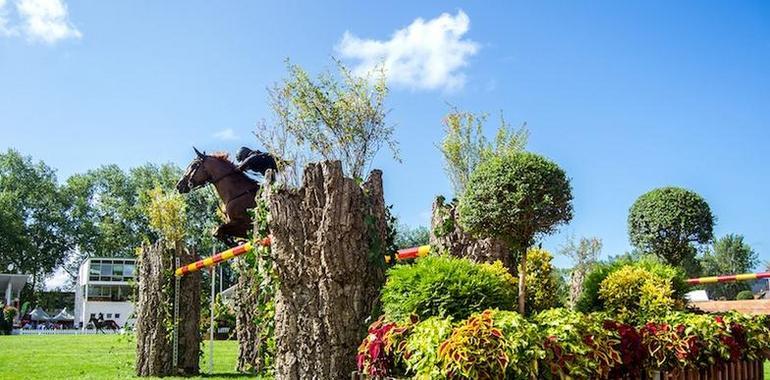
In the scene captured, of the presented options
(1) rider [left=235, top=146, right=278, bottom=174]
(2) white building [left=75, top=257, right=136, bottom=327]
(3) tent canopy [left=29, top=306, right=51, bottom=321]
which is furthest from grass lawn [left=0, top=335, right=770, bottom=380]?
(2) white building [left=75, top=257, right=136, bottom=327]

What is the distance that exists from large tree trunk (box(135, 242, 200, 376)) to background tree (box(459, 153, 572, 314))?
4.70 m

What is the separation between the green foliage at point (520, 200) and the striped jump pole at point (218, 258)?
1713mm

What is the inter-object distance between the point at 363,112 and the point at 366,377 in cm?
1165

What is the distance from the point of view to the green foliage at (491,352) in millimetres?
3531

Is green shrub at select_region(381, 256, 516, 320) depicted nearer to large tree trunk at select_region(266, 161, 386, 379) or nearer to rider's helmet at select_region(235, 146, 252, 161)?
large tree trunk at select_region(266, 161, 386, 379)

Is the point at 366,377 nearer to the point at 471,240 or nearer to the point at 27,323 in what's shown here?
the point at 471,240

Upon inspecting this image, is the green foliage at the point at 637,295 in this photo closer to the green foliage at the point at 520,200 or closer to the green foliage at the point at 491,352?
the green foliage at the point at 520,200

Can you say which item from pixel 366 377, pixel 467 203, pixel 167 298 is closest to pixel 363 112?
pixel 167 298

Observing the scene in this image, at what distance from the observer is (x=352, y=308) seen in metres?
4.82

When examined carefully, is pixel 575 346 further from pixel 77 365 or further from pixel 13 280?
pixel 13 280

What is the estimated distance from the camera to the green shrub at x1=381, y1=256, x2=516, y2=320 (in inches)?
165

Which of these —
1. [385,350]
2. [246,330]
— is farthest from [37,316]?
[385,350]

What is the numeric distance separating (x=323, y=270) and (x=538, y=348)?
5.80 ft

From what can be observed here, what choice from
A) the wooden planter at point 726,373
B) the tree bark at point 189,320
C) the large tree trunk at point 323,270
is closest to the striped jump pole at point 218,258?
the tree bark at point 189,320
